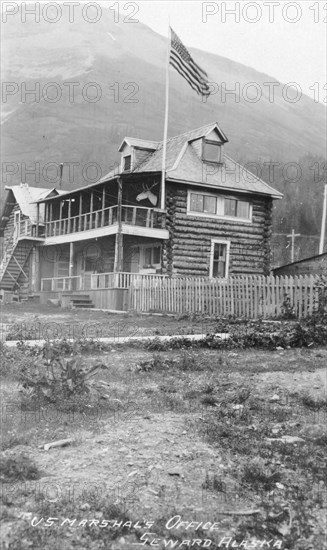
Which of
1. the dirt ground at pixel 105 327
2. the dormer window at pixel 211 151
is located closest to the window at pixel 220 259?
the dormer window at pixel 211 151

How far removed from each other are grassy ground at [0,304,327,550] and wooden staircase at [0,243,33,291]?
30.1 meters

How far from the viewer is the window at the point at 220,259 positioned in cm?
3014

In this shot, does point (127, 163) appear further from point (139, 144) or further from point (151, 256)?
point (151, 256)

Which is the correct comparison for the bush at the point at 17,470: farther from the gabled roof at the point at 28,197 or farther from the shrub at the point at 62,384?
the gabled roof at the point at 28,197

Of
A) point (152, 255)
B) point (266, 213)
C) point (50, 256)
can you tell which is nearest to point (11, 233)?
point (50, 256)

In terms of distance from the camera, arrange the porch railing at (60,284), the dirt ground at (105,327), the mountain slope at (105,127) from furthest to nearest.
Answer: the mountain slope at (105,127), the porch railing at (60,284), the dirt ground at (105,327)

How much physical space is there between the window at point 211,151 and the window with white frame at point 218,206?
7.95 ft

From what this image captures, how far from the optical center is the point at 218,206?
30109 mm

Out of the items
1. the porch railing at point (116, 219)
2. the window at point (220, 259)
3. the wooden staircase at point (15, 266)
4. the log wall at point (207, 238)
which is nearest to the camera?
the porch railing at point (116, 219)

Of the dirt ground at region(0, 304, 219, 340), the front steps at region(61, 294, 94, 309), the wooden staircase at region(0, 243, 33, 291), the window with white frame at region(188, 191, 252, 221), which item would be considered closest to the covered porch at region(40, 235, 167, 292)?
the front steps at region(61, 294, 94, 309)

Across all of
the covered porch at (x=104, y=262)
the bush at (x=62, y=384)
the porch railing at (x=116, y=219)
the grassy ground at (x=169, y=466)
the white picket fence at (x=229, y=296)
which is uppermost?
the porch railing at (x=116, y=219)

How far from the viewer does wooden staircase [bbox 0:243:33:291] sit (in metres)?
36.8

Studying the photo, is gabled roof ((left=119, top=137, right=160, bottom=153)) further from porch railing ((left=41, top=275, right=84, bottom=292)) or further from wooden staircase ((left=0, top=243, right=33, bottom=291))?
wooden staircase ((left=0, top=243, right=33, bottom=291))

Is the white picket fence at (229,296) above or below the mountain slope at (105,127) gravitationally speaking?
below
